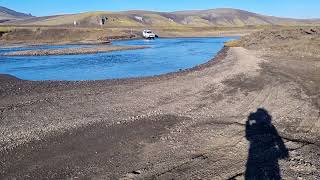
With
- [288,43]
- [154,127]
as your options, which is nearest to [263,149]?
[154,127]

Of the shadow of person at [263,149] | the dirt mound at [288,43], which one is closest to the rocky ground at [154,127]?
the shadow of person at [263,149]

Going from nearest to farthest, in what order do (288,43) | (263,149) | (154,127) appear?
(263,149) → (154,127) → (288,43)

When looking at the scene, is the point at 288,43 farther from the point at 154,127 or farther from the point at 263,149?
the point at 263,149

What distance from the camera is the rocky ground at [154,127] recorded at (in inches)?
411

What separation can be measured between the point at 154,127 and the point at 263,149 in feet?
13.8

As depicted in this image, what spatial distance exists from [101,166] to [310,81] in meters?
16.0

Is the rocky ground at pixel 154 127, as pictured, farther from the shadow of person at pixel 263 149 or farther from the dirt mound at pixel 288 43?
the dirt mound at pixel 288 43

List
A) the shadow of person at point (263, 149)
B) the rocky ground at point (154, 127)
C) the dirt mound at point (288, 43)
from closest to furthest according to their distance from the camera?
the shadow of person at point (263, 149), the rocky ground at point (154, 127), the dirt mound at point (288, 43)

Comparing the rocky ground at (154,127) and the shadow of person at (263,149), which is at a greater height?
the shadow of person at (263,149)

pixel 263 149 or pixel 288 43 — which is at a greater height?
pixel 288 43

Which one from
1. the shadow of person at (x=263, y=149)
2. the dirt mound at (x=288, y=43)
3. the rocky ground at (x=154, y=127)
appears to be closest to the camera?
the shadow of person at (x=263, y=149)

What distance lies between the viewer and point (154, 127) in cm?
1435

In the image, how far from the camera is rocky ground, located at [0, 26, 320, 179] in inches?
411

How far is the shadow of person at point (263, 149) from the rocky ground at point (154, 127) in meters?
0.12
